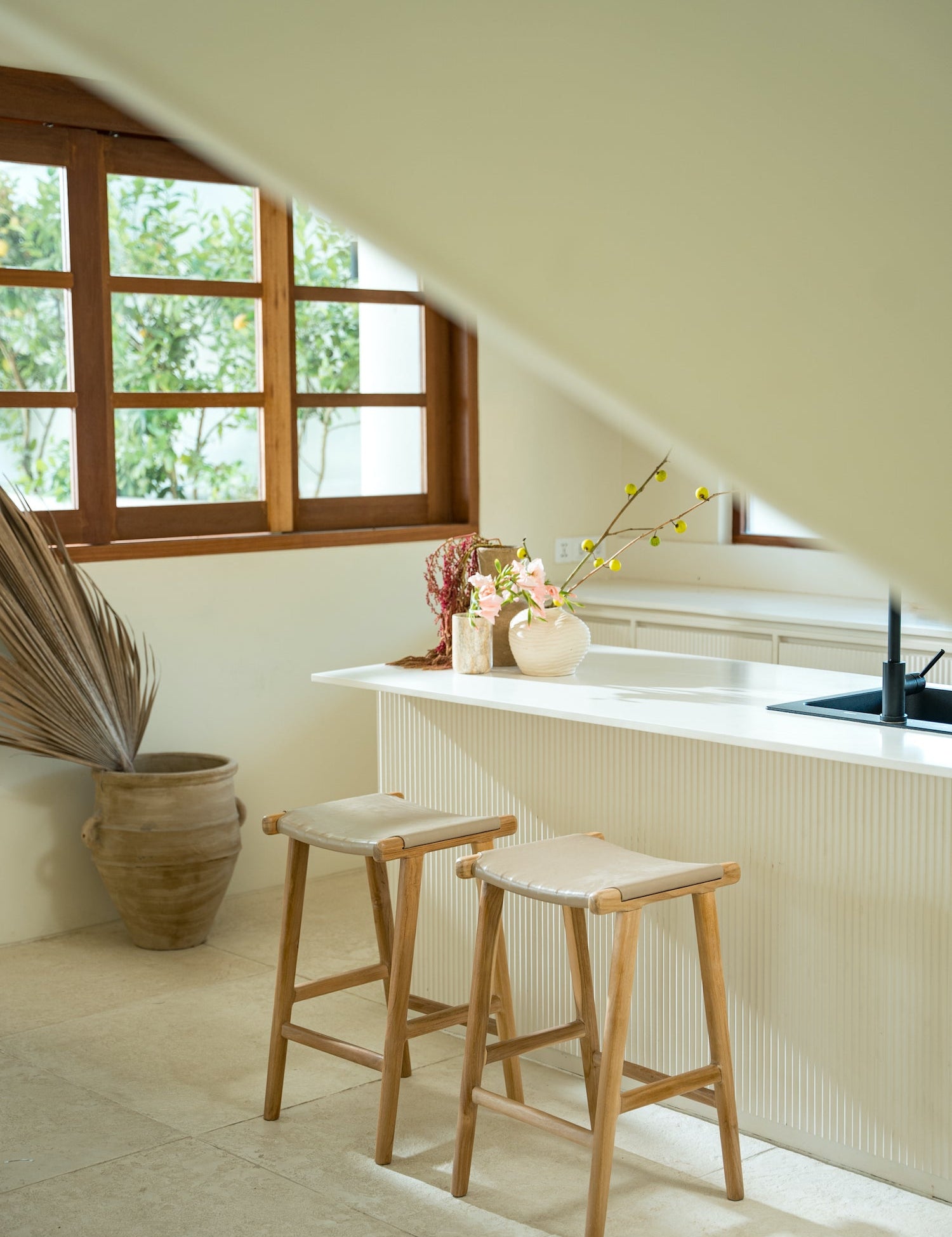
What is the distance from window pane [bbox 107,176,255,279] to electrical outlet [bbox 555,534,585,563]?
5.38ft

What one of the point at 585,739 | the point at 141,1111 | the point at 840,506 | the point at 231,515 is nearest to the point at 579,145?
the point at 840,506

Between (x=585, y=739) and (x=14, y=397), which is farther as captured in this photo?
(x=14, y=397)

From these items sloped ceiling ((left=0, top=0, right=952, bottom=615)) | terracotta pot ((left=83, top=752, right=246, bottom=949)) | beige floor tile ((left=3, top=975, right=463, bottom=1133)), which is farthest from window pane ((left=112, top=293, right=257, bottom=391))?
sloped ceiling ((left=0, top=0, right=952, bottom=615))

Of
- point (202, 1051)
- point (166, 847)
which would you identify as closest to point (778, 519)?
point (202, 1051)

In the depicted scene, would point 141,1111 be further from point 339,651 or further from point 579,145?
point 579,145

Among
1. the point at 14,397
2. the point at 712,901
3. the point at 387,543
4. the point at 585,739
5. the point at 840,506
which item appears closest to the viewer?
the point at 840,506

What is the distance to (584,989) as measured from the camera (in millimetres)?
2693

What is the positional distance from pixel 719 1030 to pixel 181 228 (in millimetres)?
3173

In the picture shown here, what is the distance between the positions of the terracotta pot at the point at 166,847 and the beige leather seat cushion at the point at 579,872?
5.30 ft

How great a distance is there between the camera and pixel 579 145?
0.22 meters

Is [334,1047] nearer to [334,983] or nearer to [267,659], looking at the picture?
[334,983]

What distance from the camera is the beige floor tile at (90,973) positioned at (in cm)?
357

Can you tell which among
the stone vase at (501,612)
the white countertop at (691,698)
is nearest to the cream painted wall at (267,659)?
the white countertop at (691,698)

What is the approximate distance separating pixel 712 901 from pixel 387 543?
275 centimetres
